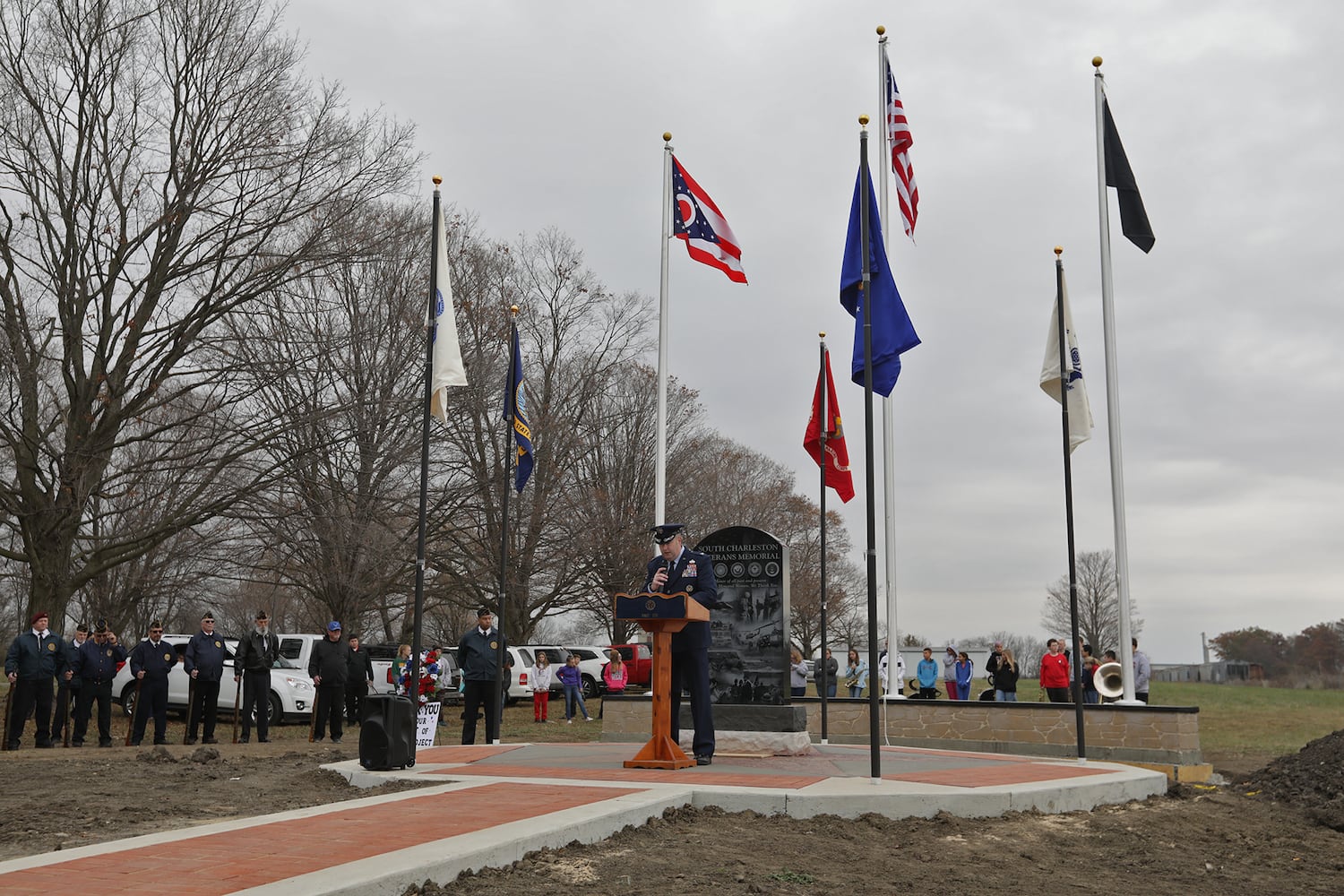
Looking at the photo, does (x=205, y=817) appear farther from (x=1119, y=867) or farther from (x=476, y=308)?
(x=476, y=308)

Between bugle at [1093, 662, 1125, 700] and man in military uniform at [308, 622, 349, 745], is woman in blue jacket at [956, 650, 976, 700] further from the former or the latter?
man in military uniform at [308, 622, 349, 745]

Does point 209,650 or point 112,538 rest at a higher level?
point 112,538

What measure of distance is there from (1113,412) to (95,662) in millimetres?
16265

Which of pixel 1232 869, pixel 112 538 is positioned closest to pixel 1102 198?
pixel 1232 869

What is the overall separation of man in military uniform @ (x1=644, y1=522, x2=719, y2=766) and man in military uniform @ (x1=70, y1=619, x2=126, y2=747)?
11.4m

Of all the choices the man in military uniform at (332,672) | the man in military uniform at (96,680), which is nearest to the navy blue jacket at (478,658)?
the man in military uniform at (332,672)

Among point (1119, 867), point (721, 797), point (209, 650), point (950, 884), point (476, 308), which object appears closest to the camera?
point (950, 884)

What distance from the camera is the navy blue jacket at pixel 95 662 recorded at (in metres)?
17.7

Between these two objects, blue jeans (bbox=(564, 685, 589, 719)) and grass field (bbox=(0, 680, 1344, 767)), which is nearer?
grass field (bbox=(0, 680, 1344, 767))

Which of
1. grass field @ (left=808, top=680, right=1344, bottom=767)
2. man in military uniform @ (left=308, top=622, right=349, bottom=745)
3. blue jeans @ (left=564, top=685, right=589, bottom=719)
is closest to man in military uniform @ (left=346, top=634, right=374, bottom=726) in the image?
man in military uniform @ (left=308, top=622, right=349, bottom=745)

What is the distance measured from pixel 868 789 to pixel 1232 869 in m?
2.45

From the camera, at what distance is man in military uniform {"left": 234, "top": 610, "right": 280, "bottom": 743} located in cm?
1769

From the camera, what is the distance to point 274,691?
21594 mm

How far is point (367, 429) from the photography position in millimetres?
23688
